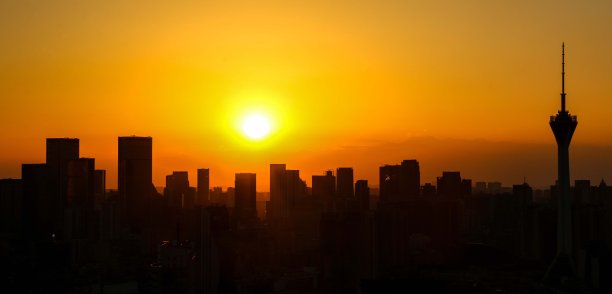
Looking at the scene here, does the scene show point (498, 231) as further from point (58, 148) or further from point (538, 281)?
point (58, 148)

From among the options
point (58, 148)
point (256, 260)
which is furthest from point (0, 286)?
point (58, 148)

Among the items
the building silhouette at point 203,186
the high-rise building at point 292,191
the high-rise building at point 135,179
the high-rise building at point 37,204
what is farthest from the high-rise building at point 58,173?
the high-rise building at point 292,191

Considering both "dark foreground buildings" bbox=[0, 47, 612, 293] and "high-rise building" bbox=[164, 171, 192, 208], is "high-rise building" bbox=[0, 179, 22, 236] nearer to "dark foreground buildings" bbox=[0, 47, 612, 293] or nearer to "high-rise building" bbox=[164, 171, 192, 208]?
"dark foreground buildings" bbox=[0, 47, 612, 293]

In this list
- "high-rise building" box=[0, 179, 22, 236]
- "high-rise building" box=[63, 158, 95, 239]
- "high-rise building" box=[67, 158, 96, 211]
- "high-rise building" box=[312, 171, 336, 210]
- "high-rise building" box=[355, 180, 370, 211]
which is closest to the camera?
"high-rise building" box=[63, 158, 95, 239]

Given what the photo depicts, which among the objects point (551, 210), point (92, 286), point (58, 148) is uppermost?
point (58, 148)

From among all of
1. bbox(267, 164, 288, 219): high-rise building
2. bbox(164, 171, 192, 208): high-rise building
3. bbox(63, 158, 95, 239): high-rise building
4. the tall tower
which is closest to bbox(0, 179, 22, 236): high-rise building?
bbox(63, 158, 95, 239): high-rise building

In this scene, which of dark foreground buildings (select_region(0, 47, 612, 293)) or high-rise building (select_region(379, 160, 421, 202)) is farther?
high-rise building (select_region(379, 160, 421, 202))

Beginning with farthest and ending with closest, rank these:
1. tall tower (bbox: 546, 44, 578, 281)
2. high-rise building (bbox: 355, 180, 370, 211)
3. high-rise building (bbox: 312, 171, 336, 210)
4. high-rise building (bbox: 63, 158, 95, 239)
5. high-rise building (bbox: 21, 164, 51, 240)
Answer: high-rise building (bbox: 312, 171, 336, 210) → high-rise building (bbox: 355, 180, 370, 211) → high-rise building (bbox: 21, 164, 51, 240) → high-rise building (bbox: 63, 158, 95, 239) → tall tower (bbox: 546, 44, 578, 281)
